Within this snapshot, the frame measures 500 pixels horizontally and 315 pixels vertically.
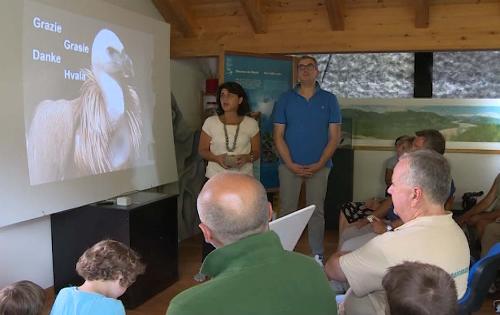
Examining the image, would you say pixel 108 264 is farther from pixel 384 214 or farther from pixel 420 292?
pixel 384 214

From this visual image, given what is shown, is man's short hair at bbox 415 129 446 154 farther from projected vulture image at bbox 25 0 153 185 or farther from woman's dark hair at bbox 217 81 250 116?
projected vulture image at bbox 25 0 153 185

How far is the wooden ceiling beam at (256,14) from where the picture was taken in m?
4.73

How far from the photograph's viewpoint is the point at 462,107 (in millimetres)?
5812

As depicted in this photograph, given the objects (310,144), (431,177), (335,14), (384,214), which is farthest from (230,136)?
(431,177)

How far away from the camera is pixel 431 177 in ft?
Answer: 6.00

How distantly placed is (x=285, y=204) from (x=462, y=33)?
7.39 feet

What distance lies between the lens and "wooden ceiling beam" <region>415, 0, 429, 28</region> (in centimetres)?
437

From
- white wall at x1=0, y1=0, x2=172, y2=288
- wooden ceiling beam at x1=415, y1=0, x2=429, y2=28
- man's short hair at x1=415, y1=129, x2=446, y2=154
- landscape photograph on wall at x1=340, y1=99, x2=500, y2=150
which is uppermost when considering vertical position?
wooden ceiling beam at x1=415, y1=0, x2=429, y2=28

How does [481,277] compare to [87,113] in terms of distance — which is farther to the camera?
[87,113]

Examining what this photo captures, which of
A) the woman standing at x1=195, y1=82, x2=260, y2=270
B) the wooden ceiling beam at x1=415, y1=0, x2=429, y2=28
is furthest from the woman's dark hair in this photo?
the wooden ceiling beam at x1=415, y1=0, x2=429, y2=28

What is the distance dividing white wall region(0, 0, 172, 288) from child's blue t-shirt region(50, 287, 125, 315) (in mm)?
1527

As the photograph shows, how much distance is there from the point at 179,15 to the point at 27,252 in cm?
263

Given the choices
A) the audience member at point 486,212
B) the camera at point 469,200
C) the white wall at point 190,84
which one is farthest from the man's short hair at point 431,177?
the white wall at point 190,84

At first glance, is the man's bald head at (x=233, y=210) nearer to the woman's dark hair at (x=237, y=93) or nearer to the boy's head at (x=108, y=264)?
the boy's head at (x=108, y=264)
